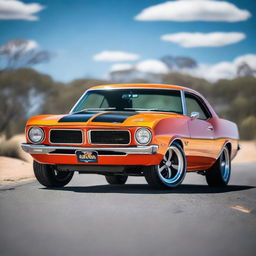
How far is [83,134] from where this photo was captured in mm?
9883

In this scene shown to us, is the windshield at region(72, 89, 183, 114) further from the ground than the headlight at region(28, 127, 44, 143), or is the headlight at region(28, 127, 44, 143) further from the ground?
the windshield at region(72, 89, 183, 114)

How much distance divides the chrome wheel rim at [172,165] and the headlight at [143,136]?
611 mm

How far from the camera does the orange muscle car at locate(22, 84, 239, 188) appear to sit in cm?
973

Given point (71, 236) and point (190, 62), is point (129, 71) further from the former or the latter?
point (71, 236)

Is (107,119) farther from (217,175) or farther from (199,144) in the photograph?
(217,175)

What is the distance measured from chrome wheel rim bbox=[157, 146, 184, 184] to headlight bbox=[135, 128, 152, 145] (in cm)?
61

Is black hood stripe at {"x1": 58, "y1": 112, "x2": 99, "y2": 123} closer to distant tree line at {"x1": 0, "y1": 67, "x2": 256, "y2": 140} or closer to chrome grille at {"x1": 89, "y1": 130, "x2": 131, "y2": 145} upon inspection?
chrome grille at {"x1": 89, "y1": 130, "x2": 131, "y2": 145}

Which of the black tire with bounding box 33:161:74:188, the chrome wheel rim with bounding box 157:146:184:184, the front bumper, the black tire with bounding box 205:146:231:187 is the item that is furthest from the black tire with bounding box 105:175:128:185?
the front bumper

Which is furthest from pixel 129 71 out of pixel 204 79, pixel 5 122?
pixel 5 122

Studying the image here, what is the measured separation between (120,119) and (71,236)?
12.6ft

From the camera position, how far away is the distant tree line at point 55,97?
174 ft

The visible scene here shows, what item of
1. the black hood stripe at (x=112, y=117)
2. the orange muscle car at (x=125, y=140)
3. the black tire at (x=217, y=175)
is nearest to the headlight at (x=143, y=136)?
the orange muscle car at (x=125, y=140)

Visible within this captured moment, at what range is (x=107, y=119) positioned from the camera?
9.93 meters

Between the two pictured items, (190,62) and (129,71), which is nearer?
(129,71)
